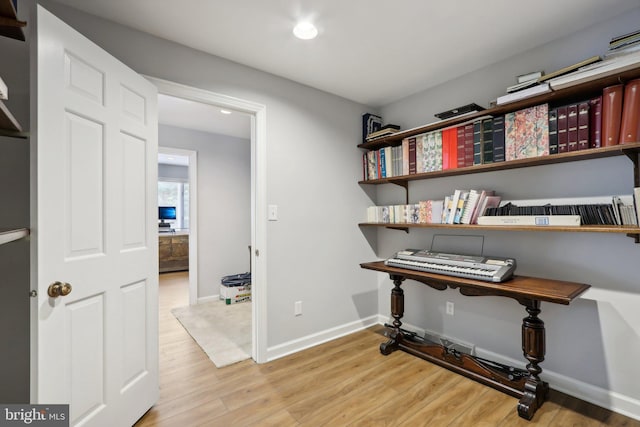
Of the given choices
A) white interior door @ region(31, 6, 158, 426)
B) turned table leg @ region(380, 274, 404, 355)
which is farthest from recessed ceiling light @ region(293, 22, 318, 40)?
turned table leg @ region(380, 274, 404, 355)

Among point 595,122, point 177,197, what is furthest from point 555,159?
point 177,197

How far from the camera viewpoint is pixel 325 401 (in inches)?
74.4

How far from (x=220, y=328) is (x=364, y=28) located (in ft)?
9.86

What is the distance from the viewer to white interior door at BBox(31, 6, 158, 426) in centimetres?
122

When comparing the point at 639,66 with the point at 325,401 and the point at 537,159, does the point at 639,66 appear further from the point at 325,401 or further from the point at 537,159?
the point at 325,401

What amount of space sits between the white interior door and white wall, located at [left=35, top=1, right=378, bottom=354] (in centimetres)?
51

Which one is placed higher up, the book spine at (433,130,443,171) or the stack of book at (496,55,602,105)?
Result: the stack of book at (496,55,602,105)

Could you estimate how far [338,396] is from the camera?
6.36 feet

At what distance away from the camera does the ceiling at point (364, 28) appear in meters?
1.66

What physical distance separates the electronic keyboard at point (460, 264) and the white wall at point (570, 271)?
302 millimetres

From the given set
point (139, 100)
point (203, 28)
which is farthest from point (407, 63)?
point (139, 100)

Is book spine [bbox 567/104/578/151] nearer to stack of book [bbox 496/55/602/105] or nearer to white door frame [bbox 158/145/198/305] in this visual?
stack of book [bbox 496/55/602/105]

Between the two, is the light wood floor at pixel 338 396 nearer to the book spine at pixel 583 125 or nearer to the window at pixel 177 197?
the book spine at pixel 583 125

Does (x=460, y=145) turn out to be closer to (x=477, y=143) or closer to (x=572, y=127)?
(x=477, y=143)
